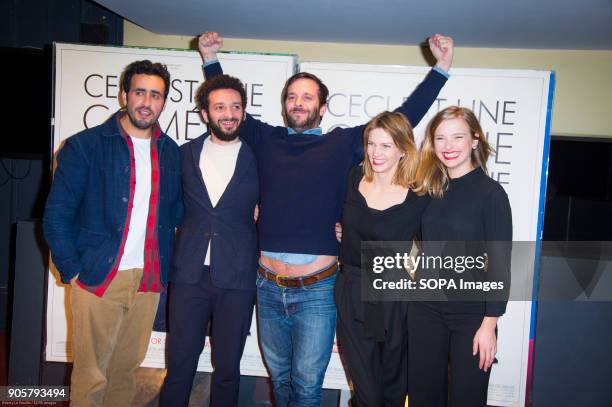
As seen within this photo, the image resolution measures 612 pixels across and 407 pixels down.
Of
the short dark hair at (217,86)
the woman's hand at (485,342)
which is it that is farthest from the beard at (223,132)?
the woman's hand at (485,342)

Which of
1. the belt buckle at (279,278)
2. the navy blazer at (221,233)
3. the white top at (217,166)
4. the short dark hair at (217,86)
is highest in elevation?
the short dark hair at (217,86)

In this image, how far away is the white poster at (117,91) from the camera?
10.2 feet

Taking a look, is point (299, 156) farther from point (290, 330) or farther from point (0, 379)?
point (0, 379)

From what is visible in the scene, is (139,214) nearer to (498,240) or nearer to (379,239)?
(379,239)

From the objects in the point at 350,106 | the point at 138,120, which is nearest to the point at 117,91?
the point at 138,120

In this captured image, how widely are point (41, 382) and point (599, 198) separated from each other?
16.9 ft

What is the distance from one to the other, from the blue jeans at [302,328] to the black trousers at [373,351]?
115 mm

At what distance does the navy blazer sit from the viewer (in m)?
2.25

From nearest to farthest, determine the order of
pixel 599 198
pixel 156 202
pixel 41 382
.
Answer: pixel 156 202
pixel 41 382
pixel 599 198

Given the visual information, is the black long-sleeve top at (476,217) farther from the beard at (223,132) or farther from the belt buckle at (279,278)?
the beard at (223,132)

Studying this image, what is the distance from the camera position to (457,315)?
2.04 m

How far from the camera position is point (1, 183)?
4.51 meters

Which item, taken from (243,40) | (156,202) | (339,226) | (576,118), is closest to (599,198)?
(576,118)

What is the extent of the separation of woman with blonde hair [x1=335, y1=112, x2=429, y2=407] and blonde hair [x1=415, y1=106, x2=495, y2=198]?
0.04 m
